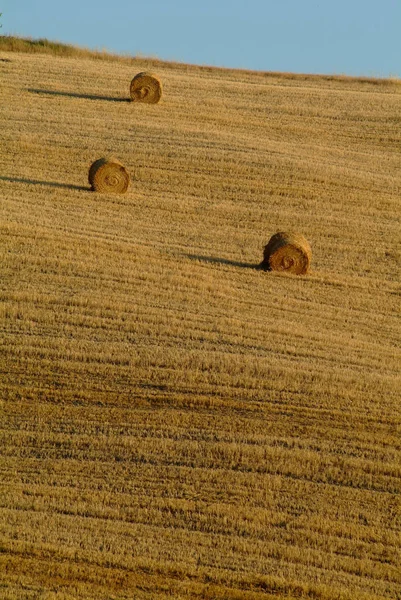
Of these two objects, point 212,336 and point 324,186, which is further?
point 324,186

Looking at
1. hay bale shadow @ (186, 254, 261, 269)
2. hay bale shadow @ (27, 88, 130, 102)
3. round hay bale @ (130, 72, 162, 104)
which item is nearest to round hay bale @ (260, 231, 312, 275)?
hay bale shadow @ (186, 254, 261, 269)

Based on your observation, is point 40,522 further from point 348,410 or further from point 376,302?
point 376,302

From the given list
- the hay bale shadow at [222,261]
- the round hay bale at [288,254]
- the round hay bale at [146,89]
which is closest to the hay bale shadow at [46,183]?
the hay bale shadow at [222,261]

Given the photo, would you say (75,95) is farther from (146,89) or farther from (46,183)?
(46,183)

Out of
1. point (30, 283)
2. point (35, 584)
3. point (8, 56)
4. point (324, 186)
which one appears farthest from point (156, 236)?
point (8, 56)

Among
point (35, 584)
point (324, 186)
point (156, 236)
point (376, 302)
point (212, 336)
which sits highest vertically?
point (324, 186)

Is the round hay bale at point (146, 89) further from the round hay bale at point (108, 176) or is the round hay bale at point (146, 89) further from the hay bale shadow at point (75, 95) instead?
the round hay bale at point (108, 176)
